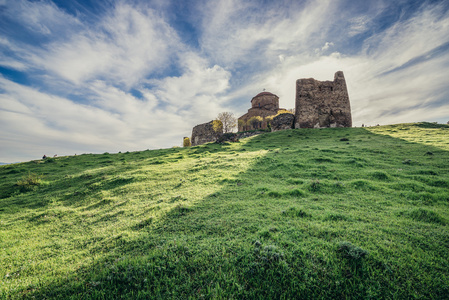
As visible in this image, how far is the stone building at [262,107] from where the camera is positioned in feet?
202

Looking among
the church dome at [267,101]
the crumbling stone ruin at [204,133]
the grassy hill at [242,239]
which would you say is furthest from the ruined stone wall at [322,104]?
the church dome at [267,101]

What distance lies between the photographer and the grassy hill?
328 centimetres

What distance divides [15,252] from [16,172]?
19911mm

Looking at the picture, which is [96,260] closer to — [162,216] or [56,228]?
[162,216]

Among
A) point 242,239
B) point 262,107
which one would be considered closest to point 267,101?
point 262,107

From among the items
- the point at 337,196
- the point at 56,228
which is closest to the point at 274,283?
the point at 337,196

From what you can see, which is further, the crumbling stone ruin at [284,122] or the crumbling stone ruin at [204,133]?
the crumbling stone ruin at [204,133]

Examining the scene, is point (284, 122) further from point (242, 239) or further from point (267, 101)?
point (242, 239)

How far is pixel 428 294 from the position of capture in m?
2.87

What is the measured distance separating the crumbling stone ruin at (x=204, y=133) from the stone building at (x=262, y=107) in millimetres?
18170

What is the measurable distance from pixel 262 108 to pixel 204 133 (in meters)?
26.0

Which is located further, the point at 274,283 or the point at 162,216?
the point at 162,216

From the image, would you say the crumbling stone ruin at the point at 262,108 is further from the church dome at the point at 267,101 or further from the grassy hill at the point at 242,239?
the grassy hill at the point at 242,239

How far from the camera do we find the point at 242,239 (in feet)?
14.8
